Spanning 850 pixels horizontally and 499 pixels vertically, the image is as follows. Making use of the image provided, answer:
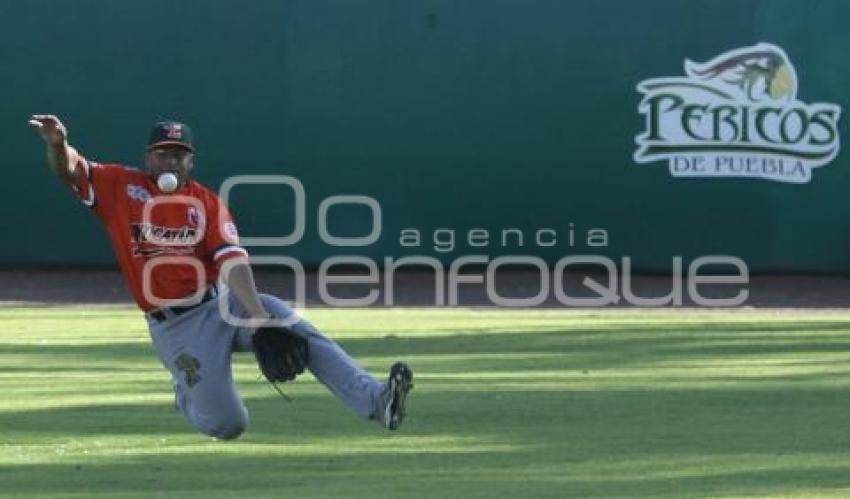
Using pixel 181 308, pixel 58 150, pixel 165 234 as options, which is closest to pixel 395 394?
pixel 181 308

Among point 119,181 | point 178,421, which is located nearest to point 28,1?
point 178,421

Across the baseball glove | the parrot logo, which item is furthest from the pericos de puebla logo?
the baseball glove

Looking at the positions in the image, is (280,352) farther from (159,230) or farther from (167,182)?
(167,182)

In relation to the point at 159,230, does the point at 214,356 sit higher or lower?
lower

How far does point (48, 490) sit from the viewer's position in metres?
9.37

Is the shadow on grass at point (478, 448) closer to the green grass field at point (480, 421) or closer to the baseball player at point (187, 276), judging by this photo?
the green grass field at point (480, 421)

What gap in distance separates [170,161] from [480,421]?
9.33 feet

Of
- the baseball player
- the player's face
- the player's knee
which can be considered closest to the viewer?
the baseball player

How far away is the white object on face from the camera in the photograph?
390 inches

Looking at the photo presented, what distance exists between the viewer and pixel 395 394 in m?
9.61

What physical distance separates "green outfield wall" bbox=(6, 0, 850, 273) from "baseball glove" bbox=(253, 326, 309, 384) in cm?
1480

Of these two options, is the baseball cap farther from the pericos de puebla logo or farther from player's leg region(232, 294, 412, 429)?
the pericos de puebla logo

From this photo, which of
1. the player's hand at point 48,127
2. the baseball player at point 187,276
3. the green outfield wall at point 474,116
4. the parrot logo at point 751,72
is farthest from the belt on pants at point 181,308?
the parrot logo at point 751,72

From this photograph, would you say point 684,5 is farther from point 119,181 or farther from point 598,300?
point 119,181
